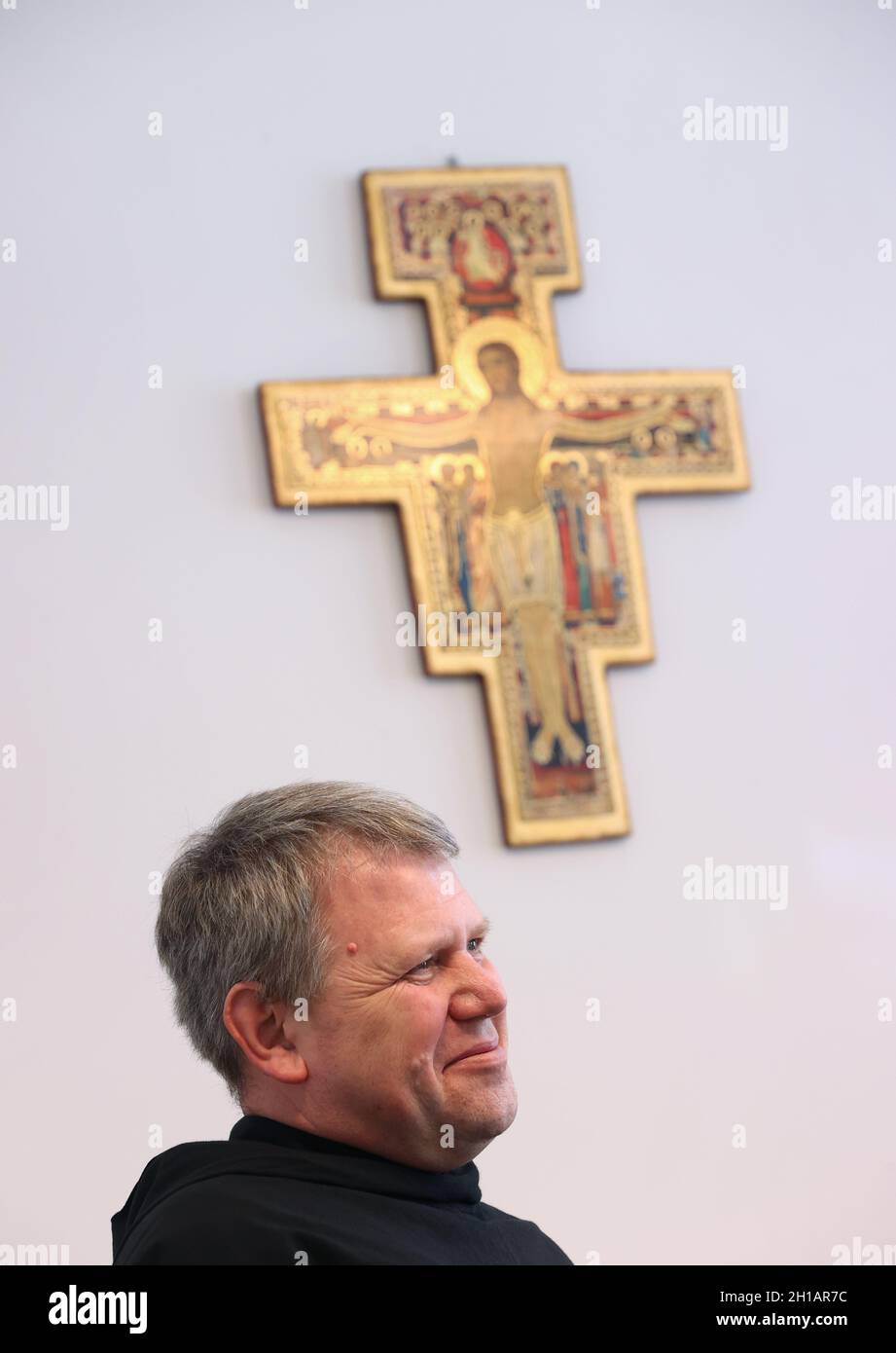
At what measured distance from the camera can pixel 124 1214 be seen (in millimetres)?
1642

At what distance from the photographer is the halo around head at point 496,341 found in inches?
124

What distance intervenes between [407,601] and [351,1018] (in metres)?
1.62

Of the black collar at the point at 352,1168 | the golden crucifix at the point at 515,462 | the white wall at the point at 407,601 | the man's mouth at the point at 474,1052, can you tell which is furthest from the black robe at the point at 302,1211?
the golden crucifix at the point at 515,462

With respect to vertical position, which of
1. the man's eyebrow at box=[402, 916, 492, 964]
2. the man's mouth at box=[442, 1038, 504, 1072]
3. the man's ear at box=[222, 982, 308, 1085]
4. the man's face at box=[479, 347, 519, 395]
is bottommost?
the man's mouth at box=[442, 1038, 504, 1072]

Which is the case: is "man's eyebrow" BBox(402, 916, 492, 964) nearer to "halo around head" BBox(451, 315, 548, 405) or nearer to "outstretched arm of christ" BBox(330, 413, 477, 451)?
"outstretched arm of christ" BBox(330, 413, 477, 451)

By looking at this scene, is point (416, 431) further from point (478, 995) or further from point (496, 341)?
point (478, 995)

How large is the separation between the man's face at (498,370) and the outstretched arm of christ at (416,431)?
75mm

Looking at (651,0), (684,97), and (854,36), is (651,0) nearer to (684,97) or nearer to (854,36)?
(684,97)

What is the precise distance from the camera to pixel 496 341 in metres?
3.17

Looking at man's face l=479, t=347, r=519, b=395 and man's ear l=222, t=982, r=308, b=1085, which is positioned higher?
man's face l=479, t=347, r=519, b=395

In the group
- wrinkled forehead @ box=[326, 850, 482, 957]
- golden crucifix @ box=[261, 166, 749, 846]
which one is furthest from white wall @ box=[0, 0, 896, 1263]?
wrinkled forehead @ box=[326, 850, 482, 957]

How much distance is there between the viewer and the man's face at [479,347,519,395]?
316 cm

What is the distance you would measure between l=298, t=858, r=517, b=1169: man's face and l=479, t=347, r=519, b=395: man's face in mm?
1776

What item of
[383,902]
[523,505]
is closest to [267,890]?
[383,902]
